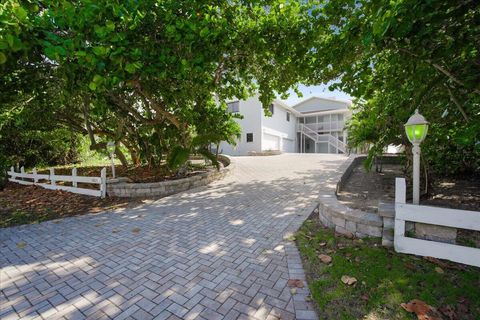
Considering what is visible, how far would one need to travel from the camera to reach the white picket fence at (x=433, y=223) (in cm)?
274

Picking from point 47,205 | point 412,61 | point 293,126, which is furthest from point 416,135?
point 293,126

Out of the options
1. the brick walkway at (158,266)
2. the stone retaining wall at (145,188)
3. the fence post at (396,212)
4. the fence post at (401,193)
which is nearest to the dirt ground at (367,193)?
the brick walkway at (158,266)

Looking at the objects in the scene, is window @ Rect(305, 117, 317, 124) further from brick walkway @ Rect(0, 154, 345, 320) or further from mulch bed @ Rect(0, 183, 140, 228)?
mulch bed @ Rect(0, 183, 140, 228)

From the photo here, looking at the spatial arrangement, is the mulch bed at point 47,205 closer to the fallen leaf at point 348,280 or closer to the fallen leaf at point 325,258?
the fallen leaf at point 325,258

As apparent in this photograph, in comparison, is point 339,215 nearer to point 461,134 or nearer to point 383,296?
point 383,296

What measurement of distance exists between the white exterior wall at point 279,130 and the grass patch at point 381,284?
19476mm

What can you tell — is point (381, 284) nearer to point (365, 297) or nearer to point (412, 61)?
point (365, 297)

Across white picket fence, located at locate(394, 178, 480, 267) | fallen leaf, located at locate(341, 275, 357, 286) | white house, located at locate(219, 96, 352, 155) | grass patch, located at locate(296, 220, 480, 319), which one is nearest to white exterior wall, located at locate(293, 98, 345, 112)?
white house, located at locate(219, 96, 352, 155)

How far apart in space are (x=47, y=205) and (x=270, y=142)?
19.9 metres

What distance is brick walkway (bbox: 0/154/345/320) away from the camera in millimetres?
2426

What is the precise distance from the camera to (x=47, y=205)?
676 cm

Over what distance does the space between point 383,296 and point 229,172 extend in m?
8.74

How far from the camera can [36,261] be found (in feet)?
11.3

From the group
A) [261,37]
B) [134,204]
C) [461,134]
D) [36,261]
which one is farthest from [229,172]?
[461,134]
